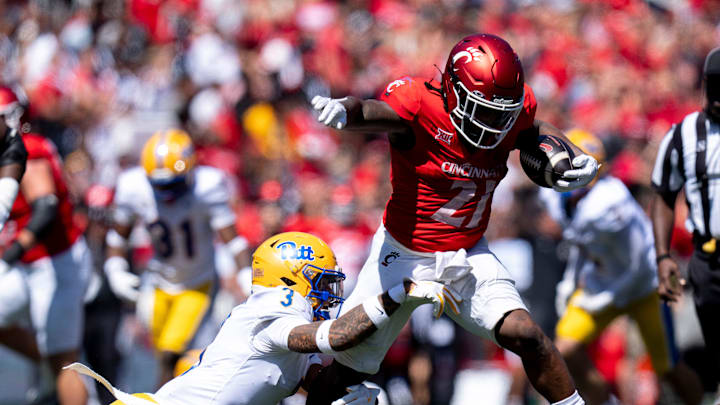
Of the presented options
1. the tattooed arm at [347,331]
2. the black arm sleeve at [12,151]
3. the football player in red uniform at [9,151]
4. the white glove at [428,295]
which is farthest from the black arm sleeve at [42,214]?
the white glove at [428,295]

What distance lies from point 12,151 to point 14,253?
2.41 feet

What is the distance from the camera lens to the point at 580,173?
13.5 feet

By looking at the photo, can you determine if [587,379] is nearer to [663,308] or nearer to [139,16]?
[663,308]

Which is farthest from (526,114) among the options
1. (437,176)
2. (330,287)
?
(330,287)

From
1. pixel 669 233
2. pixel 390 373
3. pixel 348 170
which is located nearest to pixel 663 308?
pixel 669 233

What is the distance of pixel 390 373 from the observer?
7770mm

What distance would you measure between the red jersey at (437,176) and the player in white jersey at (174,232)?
7.22 ft

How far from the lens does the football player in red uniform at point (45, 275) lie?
18.7 ft

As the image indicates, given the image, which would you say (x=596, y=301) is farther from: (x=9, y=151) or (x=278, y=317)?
(x=9, y=151)

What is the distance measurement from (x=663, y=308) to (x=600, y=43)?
6.10m

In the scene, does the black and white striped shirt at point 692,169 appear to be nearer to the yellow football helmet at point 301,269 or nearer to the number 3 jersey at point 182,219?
the yellow football helmet at point 301,269

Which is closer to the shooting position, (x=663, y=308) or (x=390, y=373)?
(x=663, y=308)

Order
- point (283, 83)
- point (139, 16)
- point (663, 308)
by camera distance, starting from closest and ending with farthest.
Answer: point (663, 308)
point (283, 83)
point (139, 16)

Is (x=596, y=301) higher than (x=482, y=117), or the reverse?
(x=482, y=117)
